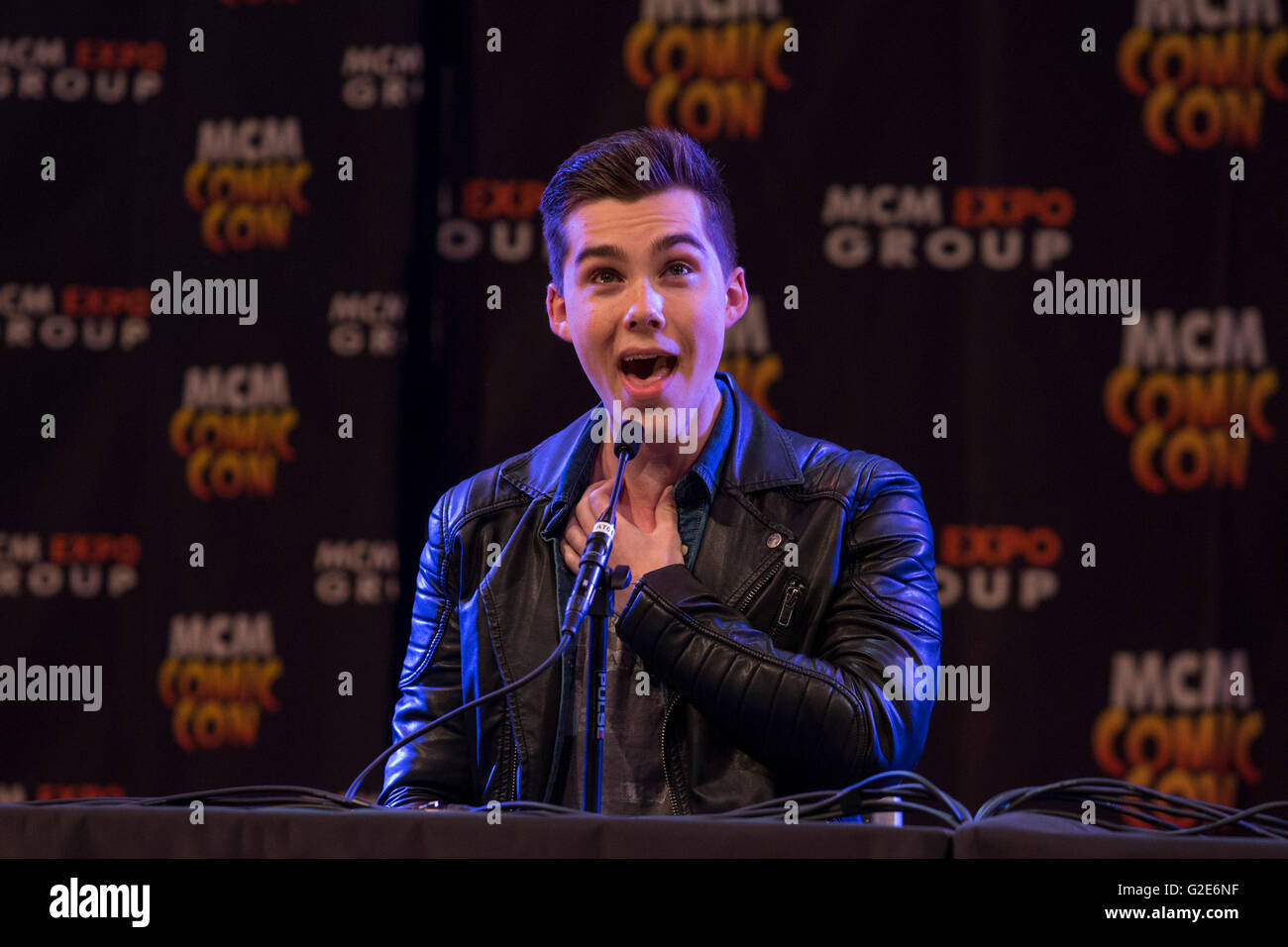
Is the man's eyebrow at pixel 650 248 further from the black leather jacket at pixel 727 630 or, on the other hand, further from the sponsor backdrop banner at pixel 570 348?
the sponsor backdrop banner at pixel 570 348

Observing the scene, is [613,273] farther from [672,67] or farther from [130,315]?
[130,315]

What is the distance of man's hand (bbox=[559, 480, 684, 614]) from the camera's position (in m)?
2.06

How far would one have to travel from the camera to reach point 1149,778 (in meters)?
3.02

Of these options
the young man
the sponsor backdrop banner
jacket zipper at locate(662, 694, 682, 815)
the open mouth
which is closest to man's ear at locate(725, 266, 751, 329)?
the young man

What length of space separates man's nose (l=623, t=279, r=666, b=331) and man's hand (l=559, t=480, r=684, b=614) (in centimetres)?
28

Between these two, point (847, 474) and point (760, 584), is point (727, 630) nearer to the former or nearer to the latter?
point (760, 584)

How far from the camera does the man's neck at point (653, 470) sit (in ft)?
7.19

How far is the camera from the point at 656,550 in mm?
2080

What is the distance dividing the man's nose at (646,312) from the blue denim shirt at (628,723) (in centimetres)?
28

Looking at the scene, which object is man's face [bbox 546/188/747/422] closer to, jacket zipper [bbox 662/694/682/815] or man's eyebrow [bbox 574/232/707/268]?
man's eyebrow [bbox 574/232/707/268]

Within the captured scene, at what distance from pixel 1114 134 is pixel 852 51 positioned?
0.70 metres
